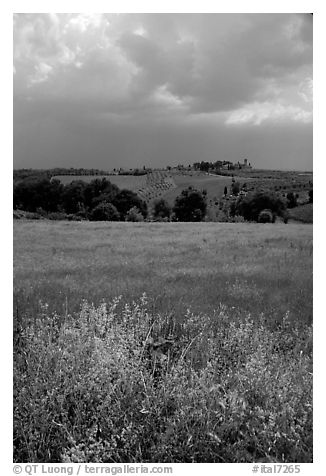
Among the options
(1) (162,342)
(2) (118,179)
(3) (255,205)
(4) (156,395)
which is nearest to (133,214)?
(2) (118,179)

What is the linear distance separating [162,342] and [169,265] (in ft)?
3.23

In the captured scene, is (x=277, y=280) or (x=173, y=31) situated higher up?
(x=173, y=31)

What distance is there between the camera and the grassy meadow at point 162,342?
3.23 m

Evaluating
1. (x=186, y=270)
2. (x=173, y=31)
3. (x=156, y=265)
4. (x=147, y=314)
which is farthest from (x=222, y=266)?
(x=173, y=31)

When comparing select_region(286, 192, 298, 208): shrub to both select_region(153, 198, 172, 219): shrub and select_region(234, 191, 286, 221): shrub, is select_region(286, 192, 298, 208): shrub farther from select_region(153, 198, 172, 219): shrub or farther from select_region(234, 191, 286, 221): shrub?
select_region(153, 198, 172, 219): shrub

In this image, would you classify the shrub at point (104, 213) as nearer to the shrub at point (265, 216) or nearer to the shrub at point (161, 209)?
the shrub at point (161, 209)

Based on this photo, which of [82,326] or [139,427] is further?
[82,326]

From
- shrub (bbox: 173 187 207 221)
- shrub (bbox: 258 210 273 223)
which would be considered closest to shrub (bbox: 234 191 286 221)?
Answer: shrub (bbox: 258 210 273 223)

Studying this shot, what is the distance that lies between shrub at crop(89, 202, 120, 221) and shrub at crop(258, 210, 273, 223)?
1.66 meters

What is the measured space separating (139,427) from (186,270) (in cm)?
180

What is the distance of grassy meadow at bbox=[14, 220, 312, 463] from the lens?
3.23m

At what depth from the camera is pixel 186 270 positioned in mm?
4551
